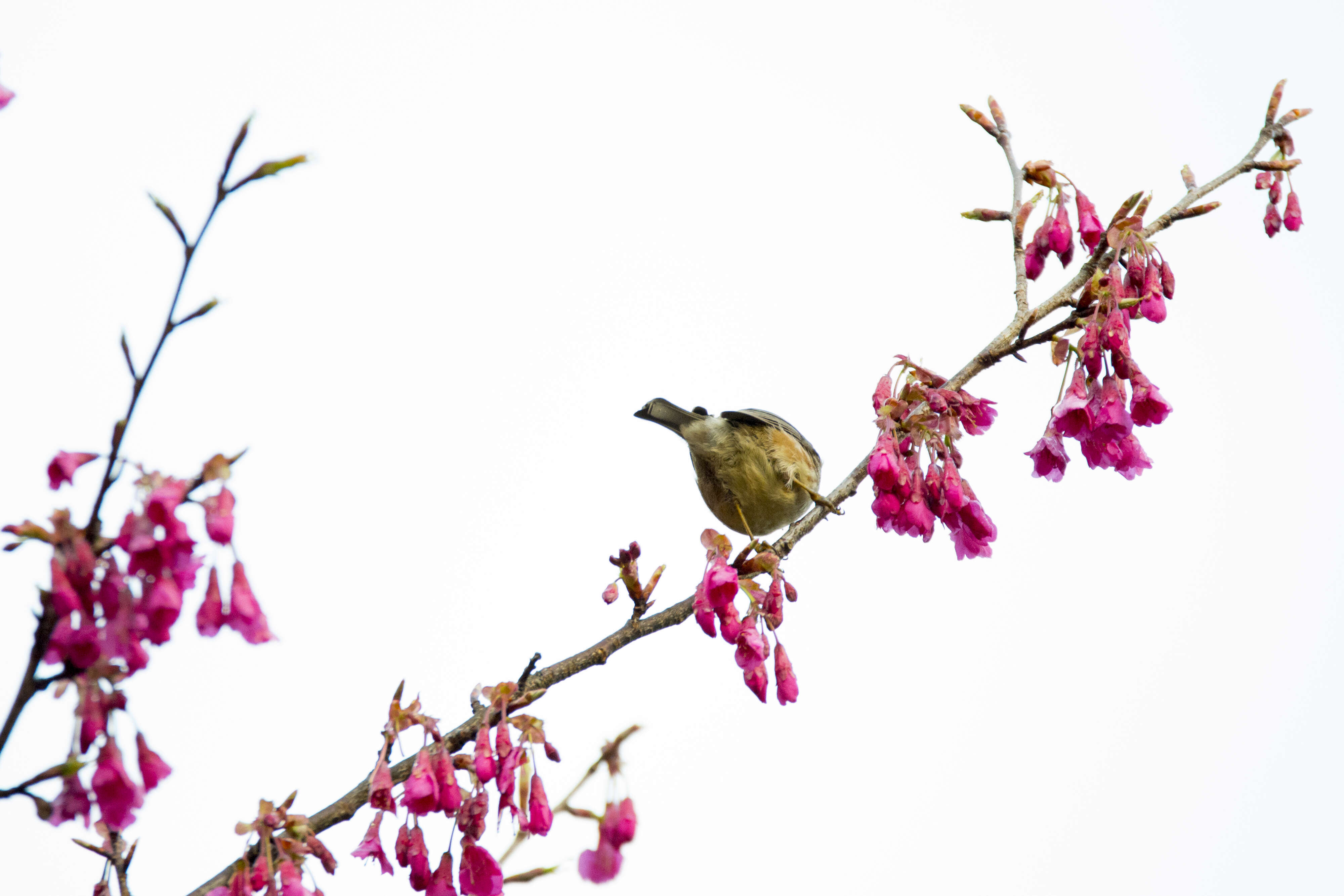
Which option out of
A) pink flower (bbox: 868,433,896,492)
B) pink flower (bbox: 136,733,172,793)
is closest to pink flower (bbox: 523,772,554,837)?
pink flower (bbox: 136,733,172,793)

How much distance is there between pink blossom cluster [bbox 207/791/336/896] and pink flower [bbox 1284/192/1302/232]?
391cm

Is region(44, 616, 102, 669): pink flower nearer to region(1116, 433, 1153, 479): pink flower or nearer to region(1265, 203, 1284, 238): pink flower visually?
region(1116, 433, 1153, 479): pink flower

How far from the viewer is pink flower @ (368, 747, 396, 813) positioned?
9.43ft

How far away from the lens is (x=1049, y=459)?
13.2 feet

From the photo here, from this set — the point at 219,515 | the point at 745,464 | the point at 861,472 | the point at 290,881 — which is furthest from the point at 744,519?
the point at 219,515

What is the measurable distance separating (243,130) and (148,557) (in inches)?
32.3

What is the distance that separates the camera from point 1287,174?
424 centimetres

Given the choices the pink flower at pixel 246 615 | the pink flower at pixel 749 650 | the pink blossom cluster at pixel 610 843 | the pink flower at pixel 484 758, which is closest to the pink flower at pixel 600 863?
the pink blossom cluster at pixel 610 843

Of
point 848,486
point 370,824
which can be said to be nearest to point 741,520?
point 848,486

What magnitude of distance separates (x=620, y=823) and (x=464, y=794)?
0.44m

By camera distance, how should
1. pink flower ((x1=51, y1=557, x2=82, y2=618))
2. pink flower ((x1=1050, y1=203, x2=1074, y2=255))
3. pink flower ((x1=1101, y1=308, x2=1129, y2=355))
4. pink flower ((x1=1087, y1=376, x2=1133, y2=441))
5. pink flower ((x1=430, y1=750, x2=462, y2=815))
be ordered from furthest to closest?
1. pink flower ((x1=1050, y1=203, x2=1074, y2=255))
2. pink flower ((x1=1087, y1=376, x2=1133, y2=441))
3. pink flower ((x1=1101, y1=308, x2=1129, y2=355))
4. pink flower ((x1=430, y1=750, x2=462, y2=815))
5. pink flower ((x1=51, y1=557, x2=82, y2=618))

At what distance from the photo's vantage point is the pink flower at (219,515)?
2.37 m

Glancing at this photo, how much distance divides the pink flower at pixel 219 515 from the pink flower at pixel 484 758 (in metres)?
0.90

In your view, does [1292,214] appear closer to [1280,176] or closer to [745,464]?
[1280,176]
